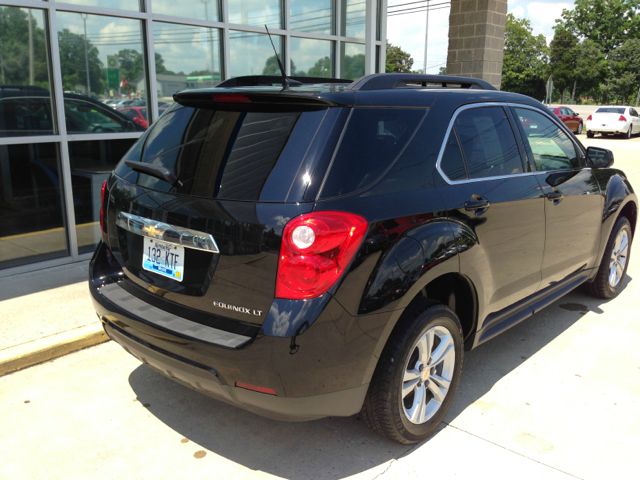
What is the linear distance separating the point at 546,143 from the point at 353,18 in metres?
5.41

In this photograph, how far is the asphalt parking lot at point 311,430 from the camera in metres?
2.83

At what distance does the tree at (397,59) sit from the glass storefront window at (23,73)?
253 ft

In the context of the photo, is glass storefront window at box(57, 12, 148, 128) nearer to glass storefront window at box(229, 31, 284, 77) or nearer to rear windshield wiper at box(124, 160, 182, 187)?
glass storefront window at box(229, 31, 284, 77)

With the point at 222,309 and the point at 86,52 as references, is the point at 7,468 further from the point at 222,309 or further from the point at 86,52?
the point at 86,52

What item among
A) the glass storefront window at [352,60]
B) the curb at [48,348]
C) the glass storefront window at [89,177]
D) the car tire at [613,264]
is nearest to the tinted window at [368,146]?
the curb at [48,348]

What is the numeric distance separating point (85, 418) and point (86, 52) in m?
3.99

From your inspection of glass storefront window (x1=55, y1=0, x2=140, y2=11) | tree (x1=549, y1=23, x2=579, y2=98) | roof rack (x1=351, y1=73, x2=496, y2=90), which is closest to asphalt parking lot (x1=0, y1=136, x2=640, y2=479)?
roof rack (x1=351, y1=73, x2=496, y2=90)

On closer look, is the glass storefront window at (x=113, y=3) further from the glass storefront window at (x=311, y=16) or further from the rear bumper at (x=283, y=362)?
the rear bumper at (x=283, y=362)

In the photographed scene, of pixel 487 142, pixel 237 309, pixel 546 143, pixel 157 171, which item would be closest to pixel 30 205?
pixel 157 171

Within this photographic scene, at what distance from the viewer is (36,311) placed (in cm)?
446

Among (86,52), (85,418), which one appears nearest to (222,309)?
(85,418)

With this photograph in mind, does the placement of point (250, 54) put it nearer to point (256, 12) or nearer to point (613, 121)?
point (256, 12)

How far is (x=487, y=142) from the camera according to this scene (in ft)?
11.3

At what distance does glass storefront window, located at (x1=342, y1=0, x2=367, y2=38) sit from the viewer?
8609mm
